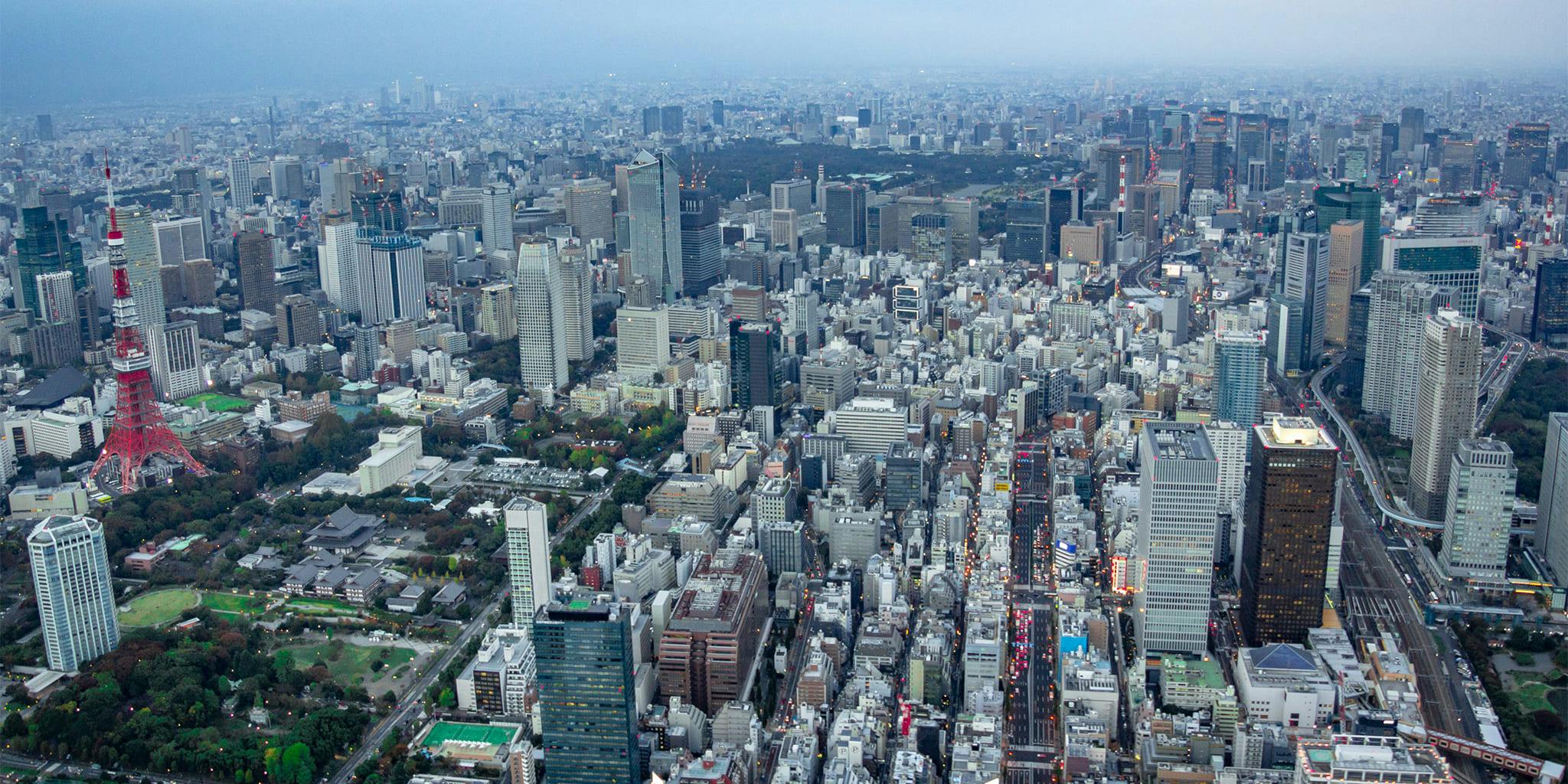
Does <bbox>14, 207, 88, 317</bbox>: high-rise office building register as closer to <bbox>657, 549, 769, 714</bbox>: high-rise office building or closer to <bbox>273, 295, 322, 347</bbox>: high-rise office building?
<bbox>273, 295, 322, 347</bbox>: high-rise office building

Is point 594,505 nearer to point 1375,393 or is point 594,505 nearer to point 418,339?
point 418,339

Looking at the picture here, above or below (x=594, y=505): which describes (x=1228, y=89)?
above

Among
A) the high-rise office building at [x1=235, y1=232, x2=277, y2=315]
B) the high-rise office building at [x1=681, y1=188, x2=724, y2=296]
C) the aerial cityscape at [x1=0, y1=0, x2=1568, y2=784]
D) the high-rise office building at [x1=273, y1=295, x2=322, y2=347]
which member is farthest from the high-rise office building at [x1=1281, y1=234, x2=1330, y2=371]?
the high-rise office building at [x1=235, y1=232, x2=277, y2=315]

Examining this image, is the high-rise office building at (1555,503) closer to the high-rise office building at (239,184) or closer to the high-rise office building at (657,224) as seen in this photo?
the high-rise office building at (657,224)

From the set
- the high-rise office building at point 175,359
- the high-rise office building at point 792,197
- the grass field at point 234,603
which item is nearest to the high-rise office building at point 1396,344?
the grass field at point 234,603

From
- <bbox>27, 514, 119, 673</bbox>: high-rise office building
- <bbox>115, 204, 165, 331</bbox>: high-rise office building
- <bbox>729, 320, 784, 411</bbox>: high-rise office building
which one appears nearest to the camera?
<bbox>27, 514, 119, 673</bbox>: high-rise office building

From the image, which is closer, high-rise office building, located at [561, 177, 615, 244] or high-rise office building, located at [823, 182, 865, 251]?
high-rise office building, located at [561, 177, 615, 244]

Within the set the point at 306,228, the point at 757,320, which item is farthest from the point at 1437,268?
the point at 306,228

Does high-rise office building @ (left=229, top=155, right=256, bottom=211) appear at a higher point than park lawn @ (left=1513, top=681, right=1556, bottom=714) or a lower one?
higher
